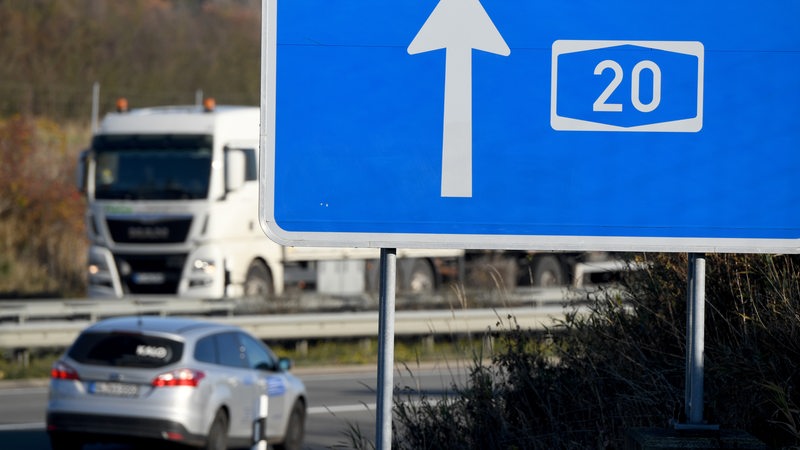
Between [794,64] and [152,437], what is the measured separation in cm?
1011

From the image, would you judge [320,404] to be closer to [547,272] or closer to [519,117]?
[547,272]

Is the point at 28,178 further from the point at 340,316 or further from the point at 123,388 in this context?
the point at 123,388

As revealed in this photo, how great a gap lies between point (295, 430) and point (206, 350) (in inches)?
79.0

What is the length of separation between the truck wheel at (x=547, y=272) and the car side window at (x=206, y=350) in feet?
48.3

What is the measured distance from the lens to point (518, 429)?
5.96 m

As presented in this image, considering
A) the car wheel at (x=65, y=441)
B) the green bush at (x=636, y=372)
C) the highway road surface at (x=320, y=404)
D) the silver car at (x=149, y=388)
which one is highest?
the green bush at (x=636, y=372)

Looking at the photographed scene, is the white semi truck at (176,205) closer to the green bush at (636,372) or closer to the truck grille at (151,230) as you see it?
the truck grille at (151,230)

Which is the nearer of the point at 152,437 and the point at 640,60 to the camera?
the point at 640,60

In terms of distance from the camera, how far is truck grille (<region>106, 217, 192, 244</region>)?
949 inches

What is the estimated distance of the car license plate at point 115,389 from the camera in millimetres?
12891

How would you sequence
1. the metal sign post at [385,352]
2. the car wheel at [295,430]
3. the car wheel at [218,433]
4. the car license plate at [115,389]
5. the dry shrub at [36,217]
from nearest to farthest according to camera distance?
the metal sign post at [385,352] → the car license plate at [115,389] → the car wheel at [218,433] → the car wheel at [295,430] → the dry shrub at [36,217]

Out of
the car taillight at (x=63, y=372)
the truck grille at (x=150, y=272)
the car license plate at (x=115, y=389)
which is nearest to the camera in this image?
the car license plate at (x=115, y=389)

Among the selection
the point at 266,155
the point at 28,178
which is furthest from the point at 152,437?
the point at 28,178

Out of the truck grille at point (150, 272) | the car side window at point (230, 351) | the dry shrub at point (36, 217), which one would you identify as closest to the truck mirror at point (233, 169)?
the truck grille at point (150, 272)
